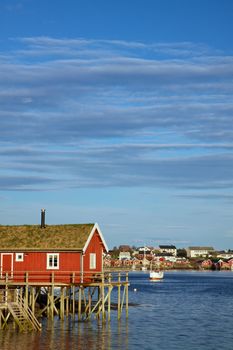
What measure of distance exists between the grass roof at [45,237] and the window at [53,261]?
66 centimetres

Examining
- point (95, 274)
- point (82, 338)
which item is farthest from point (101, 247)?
point (82, 338)

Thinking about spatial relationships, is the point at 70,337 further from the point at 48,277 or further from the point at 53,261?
the point at 53,261

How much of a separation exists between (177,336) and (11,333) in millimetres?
12778

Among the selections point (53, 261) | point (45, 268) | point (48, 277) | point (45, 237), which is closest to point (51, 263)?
point (53, 261)

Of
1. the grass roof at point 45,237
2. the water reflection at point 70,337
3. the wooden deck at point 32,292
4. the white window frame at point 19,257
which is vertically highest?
the grass roof at point 45,237

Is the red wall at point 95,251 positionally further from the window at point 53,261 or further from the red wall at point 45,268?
the window at point 53,261

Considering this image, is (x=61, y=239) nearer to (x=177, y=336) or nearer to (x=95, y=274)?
(x=95, y=274)

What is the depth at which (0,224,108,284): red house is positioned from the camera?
58000 millimetres

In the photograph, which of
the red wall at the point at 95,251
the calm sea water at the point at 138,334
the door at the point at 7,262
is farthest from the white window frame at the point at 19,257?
the calm sea water at the point at 138,334

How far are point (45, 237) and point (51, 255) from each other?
7.12 ft

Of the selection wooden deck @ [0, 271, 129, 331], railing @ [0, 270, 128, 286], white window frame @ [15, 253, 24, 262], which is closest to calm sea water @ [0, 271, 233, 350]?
wooden deck @ [0, 271, 129, 331]

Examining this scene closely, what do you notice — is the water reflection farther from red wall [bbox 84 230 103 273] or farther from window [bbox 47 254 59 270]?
red wall [bbox 84 230 103 273]

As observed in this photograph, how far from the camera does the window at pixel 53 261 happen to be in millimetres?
58281

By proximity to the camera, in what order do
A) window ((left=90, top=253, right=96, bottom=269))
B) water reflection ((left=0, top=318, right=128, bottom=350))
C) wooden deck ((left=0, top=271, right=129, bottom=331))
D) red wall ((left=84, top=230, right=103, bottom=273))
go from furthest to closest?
window ((left=90, top=253, right=96, bottom=269)), red wall ((left=84, top=230, right=103, bottom=273)), wooden deck ((left=0, top=271, right=129, bottom=331)), water reflection ((left=0, top=318, right=128, bottom=350))
